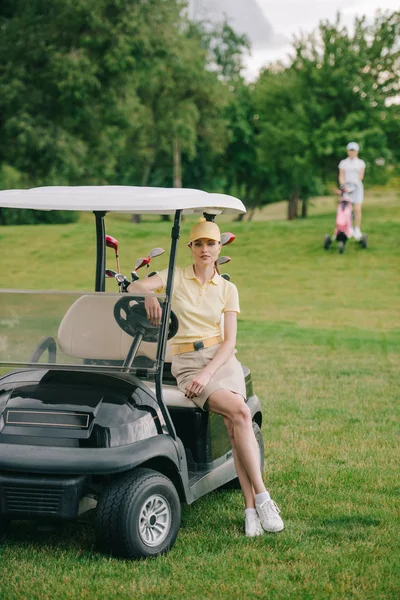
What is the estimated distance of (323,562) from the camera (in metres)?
3.63

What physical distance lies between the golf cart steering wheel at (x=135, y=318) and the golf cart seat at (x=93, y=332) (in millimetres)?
28

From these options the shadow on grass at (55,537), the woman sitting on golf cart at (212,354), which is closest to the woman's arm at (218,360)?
the woman sitting on golf cart at (212,354)

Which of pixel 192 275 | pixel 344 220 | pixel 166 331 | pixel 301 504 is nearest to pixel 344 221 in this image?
pixel 344 220

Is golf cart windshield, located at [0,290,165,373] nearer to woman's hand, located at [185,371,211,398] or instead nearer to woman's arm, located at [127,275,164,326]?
woman's arm, located at [127,275,164,326]

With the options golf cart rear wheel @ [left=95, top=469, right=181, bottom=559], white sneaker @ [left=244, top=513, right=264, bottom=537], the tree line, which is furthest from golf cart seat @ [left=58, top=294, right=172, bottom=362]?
the tree line

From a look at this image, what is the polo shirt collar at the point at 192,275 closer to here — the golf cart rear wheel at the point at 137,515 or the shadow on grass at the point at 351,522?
the golf cart rear wheel at the point at 137,515

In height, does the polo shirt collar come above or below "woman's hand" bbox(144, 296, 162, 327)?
above

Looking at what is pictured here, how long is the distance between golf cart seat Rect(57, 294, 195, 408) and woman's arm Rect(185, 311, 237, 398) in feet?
0.42

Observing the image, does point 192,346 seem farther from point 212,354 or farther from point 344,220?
point 344,220

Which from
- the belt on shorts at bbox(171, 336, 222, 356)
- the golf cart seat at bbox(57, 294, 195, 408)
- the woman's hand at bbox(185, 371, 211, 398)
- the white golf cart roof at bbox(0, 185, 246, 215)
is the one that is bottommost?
the woman's hand at bbox(185, 371, 211, 398)

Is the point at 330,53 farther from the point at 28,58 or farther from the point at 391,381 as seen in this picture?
the point at 391,381

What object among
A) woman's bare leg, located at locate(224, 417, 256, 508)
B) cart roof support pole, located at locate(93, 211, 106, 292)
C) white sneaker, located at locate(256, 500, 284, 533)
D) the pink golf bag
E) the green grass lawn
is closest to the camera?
the green grass lawn

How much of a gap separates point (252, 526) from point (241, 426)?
1.43 ft

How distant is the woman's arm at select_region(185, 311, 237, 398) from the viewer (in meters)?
4.02
